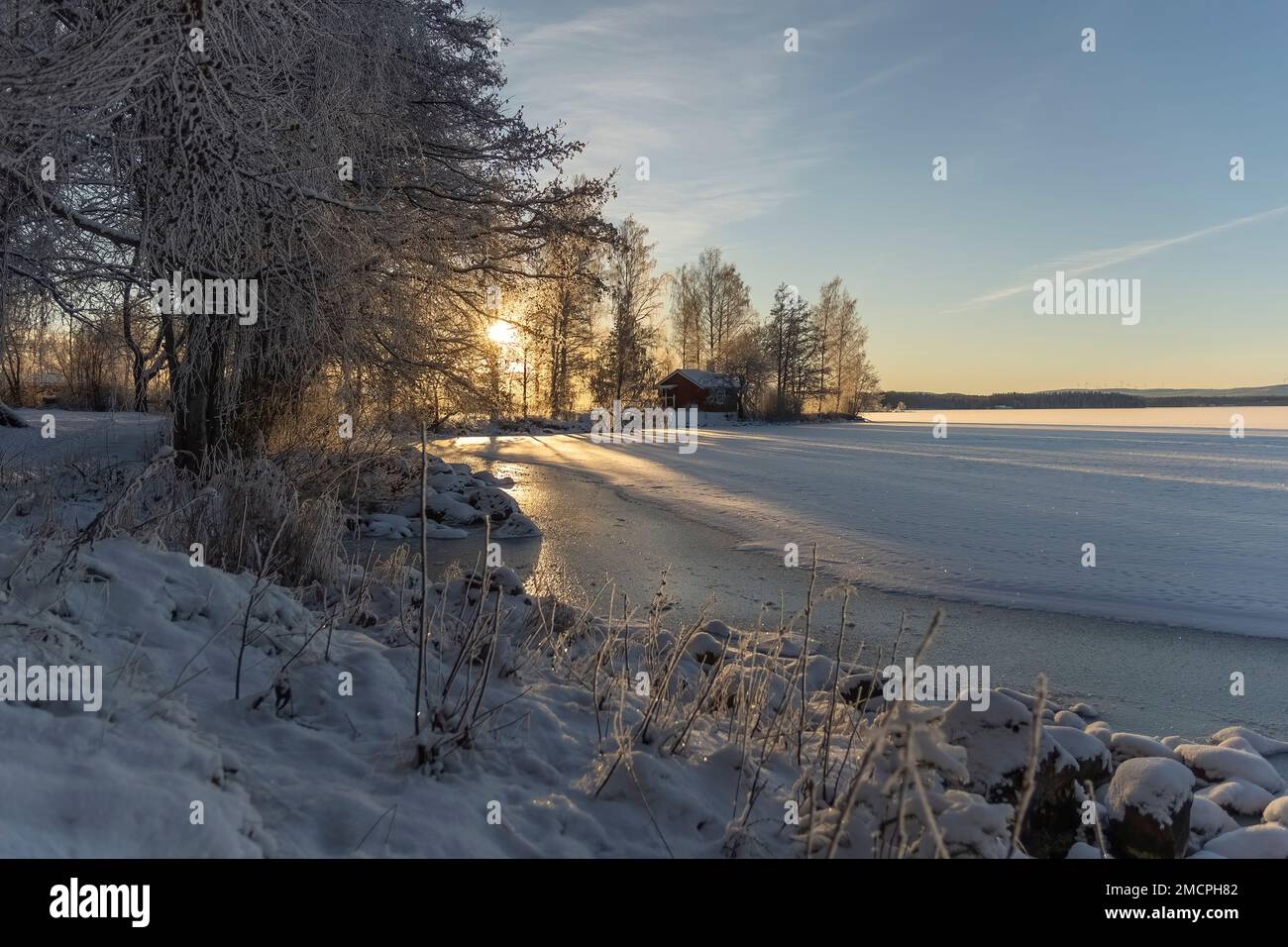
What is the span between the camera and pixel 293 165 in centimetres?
705

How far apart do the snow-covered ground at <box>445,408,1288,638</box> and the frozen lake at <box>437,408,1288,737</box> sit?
4 centimetres

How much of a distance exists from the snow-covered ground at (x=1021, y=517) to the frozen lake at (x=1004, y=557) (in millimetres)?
41

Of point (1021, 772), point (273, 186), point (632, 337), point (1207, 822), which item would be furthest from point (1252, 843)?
point (632, 337)

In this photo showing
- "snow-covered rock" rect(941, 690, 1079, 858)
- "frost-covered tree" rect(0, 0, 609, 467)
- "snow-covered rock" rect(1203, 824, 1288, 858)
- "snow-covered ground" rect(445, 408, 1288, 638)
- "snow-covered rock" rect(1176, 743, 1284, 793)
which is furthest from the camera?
"snow-covered ground" rect(445, 408, 1288, 638)

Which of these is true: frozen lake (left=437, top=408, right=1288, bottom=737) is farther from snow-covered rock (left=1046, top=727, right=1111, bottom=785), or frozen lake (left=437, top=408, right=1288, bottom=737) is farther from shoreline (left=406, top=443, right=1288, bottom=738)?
snow-covered rock (left=1046, top=727, right=1111, bottom=785)

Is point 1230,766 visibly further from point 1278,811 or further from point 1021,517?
point 1021,517

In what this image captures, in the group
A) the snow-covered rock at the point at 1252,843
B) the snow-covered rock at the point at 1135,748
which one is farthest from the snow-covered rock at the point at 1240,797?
the snow-covered rock at the point at 1252,843

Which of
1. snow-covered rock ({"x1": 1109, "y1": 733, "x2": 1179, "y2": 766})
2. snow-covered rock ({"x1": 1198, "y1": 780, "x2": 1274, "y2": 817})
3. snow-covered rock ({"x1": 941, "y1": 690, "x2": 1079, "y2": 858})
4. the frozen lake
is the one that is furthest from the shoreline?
snow-covered rock ({"x1": 941, "y1": 690, "x2": 1079, "y2": 858})

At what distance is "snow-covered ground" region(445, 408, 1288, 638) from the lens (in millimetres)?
6832

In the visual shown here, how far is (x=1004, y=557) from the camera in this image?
8.20 meters

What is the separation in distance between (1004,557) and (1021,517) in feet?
9.04
